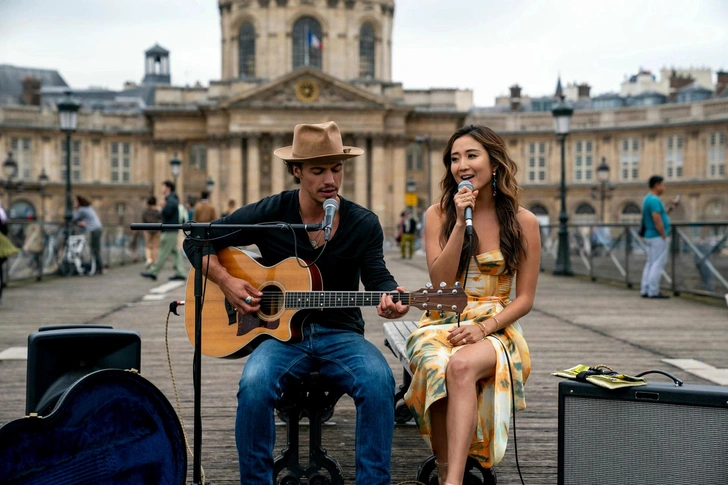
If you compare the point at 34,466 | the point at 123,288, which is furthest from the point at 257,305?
the point at 123,288

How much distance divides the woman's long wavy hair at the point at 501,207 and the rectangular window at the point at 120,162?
64.4 meters

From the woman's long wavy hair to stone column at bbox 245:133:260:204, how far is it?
177 ft

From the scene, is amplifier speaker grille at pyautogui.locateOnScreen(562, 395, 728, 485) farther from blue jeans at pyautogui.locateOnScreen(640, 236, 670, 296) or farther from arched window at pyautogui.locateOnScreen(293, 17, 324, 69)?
arched window at pyautogui.locateOnScreen(293, 17, 324, 69)

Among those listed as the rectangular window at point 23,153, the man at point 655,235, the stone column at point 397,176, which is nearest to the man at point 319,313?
the man at point 655,235

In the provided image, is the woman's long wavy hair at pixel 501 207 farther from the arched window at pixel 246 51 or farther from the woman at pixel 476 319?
the arched window at pixel 246 51

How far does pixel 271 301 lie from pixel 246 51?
6156 centimetres

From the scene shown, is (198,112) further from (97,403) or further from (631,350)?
(97,403)

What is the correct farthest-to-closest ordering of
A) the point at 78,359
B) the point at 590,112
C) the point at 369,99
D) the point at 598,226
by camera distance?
the point at 590,112 < the point at 369,99 < the point at 598,226 < the point at 78,359

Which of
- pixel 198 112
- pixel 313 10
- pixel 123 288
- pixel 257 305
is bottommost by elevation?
pixel 123 288

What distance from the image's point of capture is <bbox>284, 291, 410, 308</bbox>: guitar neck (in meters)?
4.05

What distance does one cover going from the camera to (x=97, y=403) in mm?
3424

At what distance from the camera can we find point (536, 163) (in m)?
67.9

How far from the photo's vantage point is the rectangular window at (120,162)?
66.0 m

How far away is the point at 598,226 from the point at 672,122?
49.3 m
